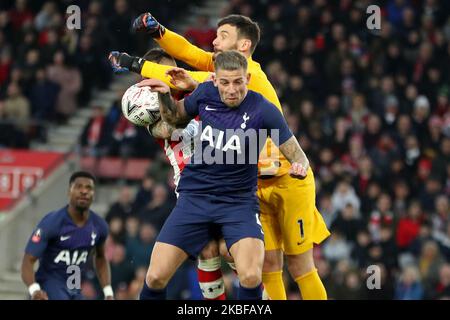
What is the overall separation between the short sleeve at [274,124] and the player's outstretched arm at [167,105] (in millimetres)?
603

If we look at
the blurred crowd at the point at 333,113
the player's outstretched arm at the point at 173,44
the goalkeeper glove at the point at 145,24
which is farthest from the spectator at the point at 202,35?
the goalkeeper glove at the point at 145,24

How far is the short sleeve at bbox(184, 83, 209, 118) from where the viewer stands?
9.37 meters

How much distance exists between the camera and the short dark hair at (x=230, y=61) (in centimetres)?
915

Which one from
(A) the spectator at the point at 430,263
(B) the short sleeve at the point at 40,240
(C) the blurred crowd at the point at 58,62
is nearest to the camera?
(B) the short sleeve at the point at 40,240

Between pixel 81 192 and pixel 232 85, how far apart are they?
3.08 m

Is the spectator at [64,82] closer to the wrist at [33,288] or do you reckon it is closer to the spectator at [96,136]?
the spectator at [96,136]

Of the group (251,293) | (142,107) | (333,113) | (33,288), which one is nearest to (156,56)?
(142,107)

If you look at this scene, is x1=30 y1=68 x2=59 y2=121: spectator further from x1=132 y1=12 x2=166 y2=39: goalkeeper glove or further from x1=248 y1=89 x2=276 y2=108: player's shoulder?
x1=248 y1=89 x2=276 y2=108: player's shoulder

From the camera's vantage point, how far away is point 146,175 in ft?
57.8

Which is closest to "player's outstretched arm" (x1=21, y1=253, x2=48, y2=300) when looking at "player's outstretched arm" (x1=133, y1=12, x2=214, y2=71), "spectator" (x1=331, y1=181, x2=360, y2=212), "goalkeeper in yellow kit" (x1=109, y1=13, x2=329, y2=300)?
"goalkeeper in yellow kit" (x1=109, y1=13, x2=329, y2=300)

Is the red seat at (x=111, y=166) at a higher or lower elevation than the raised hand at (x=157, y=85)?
lower

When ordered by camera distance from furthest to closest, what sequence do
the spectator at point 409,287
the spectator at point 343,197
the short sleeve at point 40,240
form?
the spectator at point 343,197
the spectator at point 409,287
the short sleeve at point 40,240

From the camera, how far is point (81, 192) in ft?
38.7
